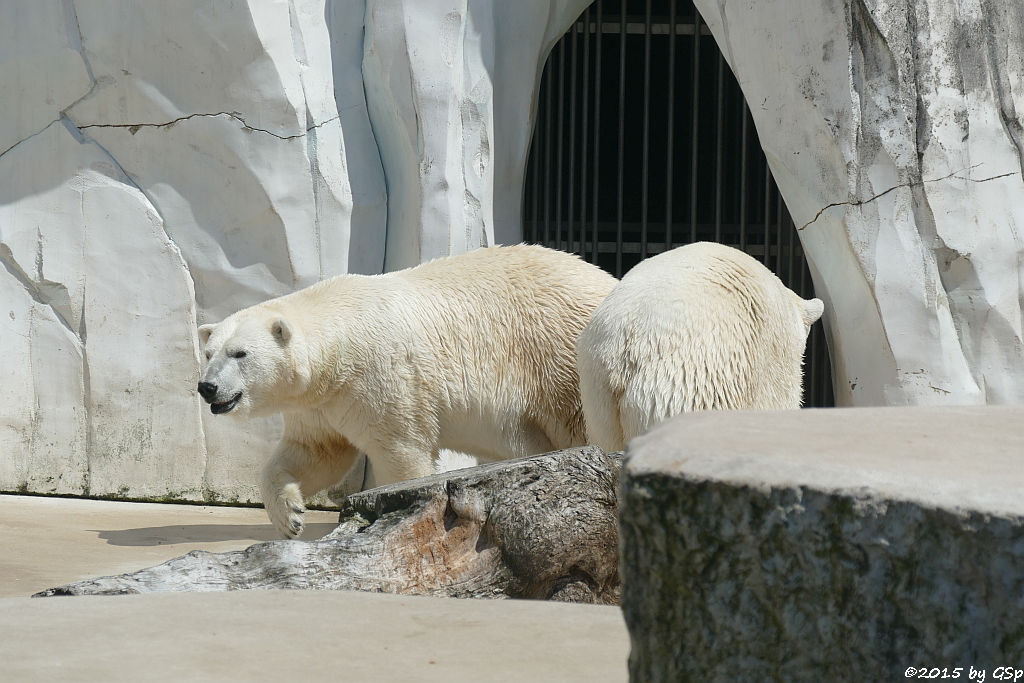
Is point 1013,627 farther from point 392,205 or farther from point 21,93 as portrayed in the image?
point 21,93

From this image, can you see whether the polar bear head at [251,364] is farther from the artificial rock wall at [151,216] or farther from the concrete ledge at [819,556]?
the concrete ledge at [819,556]

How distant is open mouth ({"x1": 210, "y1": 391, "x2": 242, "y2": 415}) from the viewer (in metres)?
4.52

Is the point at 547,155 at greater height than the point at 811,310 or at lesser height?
greater

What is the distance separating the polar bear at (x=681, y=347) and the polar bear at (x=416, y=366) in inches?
42.7

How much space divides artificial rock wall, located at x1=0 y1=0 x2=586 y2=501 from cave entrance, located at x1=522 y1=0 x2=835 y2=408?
120 centimetres

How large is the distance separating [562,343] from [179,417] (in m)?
2.18

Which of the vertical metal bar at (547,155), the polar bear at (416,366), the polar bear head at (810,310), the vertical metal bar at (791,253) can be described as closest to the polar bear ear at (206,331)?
the polar bear at (416,366)

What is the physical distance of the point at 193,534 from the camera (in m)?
5.07

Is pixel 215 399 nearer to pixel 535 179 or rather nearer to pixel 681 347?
pixel 681 347

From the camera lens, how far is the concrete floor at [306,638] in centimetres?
184

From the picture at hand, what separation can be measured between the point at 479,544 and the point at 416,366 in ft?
6.28

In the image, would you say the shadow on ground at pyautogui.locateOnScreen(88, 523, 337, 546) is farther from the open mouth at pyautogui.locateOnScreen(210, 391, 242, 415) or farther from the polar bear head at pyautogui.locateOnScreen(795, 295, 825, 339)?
the polar bear head at pyautogui.locateOnScreen(795, 295, 825, 339)

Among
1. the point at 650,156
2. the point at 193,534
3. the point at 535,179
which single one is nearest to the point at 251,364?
the point at 193,534

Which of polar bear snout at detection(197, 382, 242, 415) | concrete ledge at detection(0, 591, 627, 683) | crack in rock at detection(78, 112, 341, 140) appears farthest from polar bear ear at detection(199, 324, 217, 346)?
concrete ledge at detection(0, 591, 627, 683)
